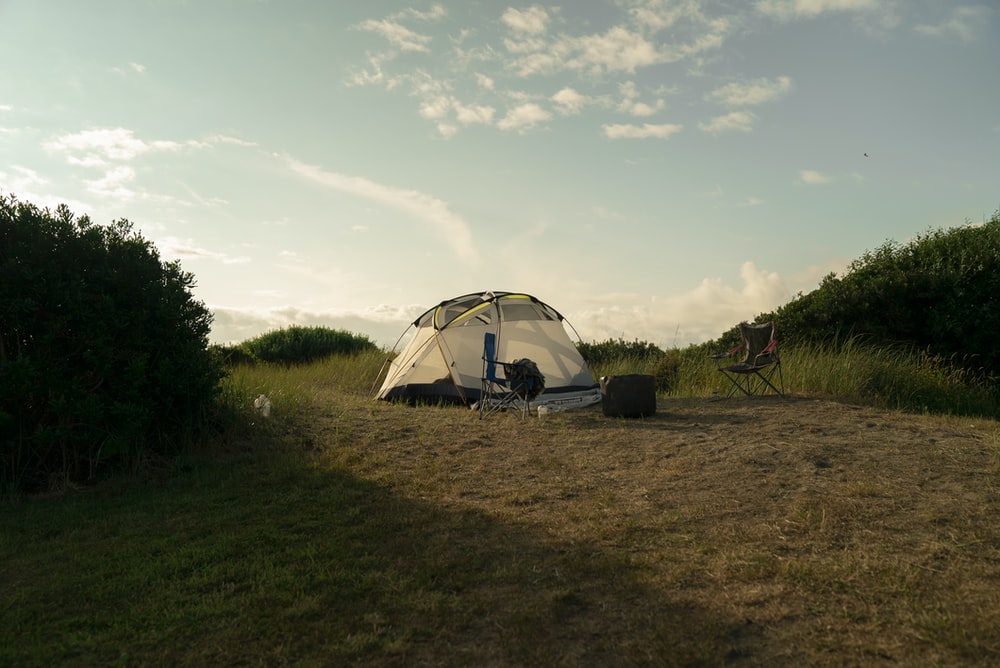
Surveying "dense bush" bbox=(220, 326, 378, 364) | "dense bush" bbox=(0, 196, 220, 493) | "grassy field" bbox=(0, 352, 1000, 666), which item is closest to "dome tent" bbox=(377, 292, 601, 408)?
"grassy field" bbox=(0, 352, 1000, 666)

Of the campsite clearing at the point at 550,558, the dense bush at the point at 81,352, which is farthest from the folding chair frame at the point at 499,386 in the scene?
the dense bush at the point at 81,352

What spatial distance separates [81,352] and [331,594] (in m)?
4.62

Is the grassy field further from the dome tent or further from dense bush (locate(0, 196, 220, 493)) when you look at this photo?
the dome tent

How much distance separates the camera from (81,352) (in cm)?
711

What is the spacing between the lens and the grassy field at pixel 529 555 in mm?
3523

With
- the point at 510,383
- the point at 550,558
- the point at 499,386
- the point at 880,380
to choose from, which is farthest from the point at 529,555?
the point at 880,380

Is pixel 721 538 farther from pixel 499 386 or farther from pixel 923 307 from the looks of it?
pixel 923 307

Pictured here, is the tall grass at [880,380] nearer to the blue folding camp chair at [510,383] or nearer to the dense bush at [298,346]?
the blue folding camp chair at [510,383]

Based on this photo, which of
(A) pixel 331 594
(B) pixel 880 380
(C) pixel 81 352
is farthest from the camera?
(B) pixel 880 380

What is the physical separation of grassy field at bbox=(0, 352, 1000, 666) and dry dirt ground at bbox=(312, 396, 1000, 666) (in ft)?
0.07

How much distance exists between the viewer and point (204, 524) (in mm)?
5551

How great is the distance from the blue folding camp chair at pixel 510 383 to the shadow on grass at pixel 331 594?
426 centimetres

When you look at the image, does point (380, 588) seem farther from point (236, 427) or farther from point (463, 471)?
point (236, 427)

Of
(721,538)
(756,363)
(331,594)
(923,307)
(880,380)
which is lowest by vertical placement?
(331,594)
